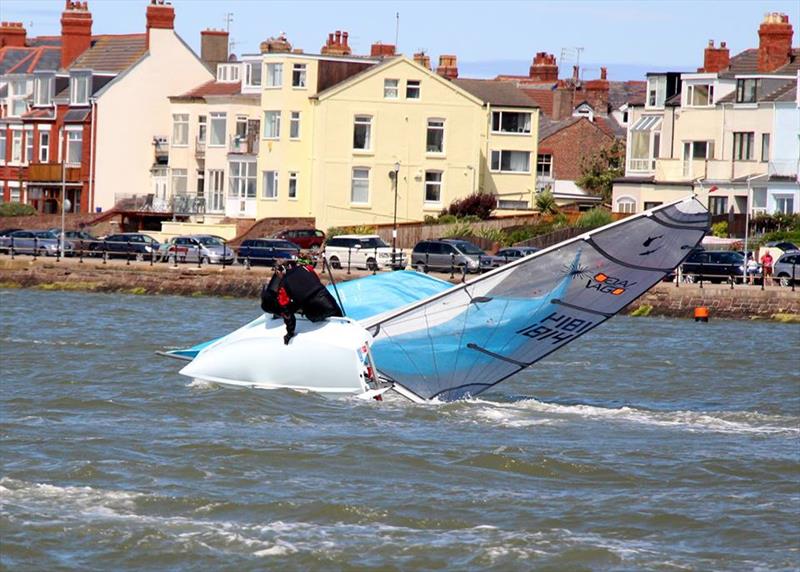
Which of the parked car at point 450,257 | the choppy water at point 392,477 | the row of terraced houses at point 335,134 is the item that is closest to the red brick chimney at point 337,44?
the row of terraced houses at point 335,134

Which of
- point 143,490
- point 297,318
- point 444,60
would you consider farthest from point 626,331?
point 444,60

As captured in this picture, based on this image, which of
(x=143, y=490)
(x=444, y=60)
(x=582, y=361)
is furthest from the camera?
(x=444, y=60)

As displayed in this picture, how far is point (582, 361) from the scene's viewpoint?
30625mm

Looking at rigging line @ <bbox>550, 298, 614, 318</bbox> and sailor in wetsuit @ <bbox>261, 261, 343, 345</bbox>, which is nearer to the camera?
sailor in wetsuit @ <bbox>261, 261, 343, 345</bbox>

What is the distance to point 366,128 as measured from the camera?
65.6 m

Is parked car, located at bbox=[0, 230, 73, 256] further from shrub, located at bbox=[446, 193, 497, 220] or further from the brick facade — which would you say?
the brick facade

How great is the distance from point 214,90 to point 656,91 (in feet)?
60.1

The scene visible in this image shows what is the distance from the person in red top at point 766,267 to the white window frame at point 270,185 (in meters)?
22.1

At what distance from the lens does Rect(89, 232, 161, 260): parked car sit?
54894 mm

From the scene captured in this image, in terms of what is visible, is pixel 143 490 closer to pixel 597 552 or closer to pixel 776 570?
pixel 597 552

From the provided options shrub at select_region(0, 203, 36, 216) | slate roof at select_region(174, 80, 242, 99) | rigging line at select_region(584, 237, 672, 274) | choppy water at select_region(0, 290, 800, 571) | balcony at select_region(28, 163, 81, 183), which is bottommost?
choppy water at select_region(0, 290, 800, 571)

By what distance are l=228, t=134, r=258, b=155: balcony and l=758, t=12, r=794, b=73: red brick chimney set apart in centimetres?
1995

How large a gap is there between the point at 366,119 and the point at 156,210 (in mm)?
10402

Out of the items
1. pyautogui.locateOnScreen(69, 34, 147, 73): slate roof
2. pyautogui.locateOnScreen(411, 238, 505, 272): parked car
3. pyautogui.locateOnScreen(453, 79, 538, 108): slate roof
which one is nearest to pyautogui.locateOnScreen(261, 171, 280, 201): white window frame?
pyautogui.locateOnScreen(453, 79, 538, 108): slate roof
